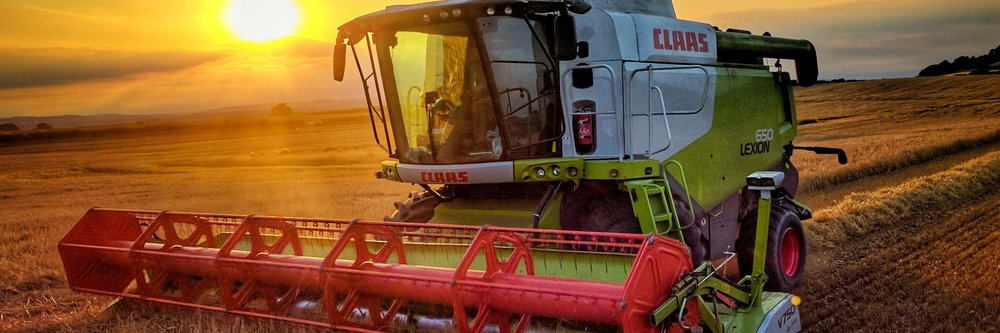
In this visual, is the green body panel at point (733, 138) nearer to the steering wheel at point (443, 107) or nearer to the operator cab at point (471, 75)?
the operator cab at point (471, 75)

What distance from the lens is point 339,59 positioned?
19.4 ft

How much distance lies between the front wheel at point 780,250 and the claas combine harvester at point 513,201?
0.06 feet

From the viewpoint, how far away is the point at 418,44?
5.80 m

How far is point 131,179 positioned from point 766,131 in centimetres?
1509

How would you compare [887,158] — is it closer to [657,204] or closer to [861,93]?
[657,204]

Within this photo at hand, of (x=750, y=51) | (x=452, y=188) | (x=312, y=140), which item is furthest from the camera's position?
(x=312, y=140)

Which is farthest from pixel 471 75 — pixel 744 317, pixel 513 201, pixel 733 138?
pixel 733 138

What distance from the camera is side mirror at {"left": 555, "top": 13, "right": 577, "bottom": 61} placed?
5125mm

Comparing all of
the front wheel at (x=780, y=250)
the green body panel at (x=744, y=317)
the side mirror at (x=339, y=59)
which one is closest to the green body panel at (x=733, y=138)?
the front wheel at (x=780, y=250)

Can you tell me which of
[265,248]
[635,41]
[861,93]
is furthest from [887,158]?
[861,93]

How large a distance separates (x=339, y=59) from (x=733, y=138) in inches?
124

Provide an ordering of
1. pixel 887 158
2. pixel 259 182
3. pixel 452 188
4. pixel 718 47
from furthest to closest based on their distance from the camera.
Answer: pixel 259 182 → pixel 887 158 → pixel 718 47 → pixel 452 188

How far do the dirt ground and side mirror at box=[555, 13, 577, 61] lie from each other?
2227 mm

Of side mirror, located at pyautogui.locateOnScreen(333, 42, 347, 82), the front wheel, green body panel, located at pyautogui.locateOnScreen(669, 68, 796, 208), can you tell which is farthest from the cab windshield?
the front wheel
